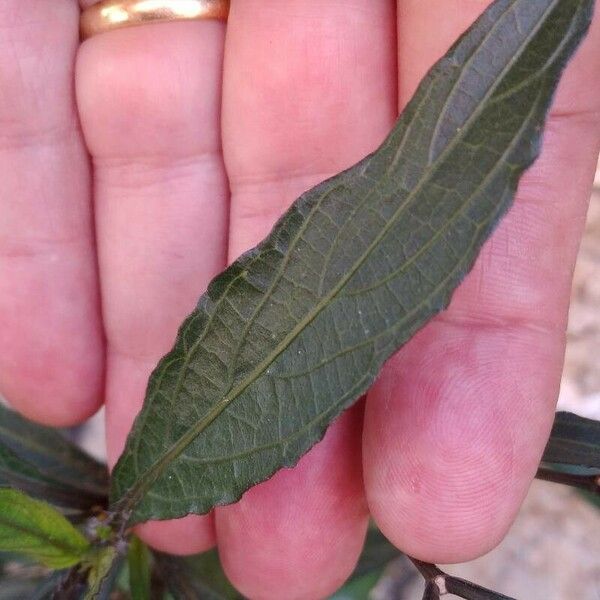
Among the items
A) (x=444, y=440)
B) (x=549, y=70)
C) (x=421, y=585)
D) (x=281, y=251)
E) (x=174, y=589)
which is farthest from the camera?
(x=421, y=585)

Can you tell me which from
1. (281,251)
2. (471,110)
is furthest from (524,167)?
(281,251)

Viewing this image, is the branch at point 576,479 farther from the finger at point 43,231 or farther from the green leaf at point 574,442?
the finger at point 43,231

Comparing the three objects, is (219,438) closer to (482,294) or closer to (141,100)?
(482,294)

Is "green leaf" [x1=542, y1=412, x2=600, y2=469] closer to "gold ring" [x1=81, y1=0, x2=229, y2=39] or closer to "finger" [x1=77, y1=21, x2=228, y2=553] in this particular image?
"finger" [x1=77, y1=21, x2=228, y2=553]

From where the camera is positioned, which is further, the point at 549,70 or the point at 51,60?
the point at 51,60

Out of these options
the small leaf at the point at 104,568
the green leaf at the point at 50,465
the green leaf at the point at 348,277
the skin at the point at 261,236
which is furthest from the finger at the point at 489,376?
the green leaf at the point at 50,465

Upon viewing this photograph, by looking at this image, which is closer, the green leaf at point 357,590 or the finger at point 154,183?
the finger at point 154,183

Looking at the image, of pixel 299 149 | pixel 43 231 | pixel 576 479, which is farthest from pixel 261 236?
pixel 576 479
